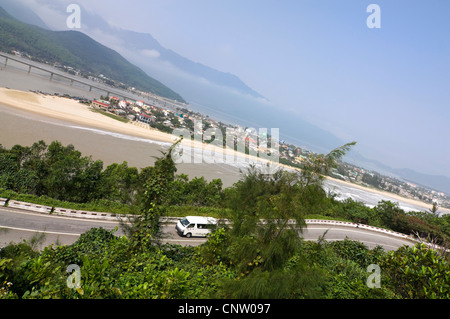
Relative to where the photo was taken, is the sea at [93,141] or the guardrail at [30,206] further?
the sea at [93,141]

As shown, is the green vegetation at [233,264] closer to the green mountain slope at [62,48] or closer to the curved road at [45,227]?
the curved road at [45,227]

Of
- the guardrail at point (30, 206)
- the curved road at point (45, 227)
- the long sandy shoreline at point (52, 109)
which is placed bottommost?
the curved road at point (45, 227)

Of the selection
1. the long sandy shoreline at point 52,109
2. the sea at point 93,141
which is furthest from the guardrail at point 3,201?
the long sandy shoreline at point 52,109

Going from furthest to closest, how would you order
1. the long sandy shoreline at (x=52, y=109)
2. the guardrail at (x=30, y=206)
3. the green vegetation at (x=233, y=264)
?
the long sandy shoreline at (x=52, y=109)
the guardrail at (x=30, y=206)
the green vegetation at (x=233, y=264)

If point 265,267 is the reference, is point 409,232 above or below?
below

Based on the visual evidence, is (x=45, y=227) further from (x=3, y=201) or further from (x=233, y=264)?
(x=233, y=264)

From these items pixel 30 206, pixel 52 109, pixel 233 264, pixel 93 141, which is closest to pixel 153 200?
pixel 233 264

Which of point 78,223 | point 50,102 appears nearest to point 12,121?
point 50,102

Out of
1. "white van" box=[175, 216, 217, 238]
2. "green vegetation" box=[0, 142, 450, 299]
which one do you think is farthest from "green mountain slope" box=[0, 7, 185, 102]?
"green vegetation" box=[0, 142, 450, 299]

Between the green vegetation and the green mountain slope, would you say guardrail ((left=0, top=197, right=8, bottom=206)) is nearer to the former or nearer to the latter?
the green vegetation
